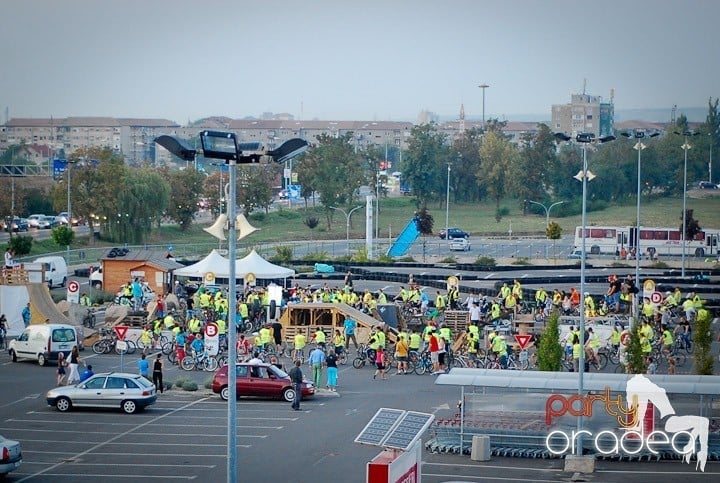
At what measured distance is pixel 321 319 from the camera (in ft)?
136

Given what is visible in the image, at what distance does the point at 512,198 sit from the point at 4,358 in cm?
10167

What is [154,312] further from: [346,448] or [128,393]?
[346,448]

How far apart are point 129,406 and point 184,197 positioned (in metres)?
73.6

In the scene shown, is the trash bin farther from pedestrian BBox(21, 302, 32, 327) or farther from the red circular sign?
pedestrian BBox(21, 302, 32, 327)

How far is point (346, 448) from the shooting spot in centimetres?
2509

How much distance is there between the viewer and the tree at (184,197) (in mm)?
100688

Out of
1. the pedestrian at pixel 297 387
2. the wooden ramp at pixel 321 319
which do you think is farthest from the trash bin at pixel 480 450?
the wooden ramp at pixel 321 319

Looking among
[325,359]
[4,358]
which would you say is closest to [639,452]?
[325,359]

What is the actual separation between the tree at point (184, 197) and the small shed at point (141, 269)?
147 ft

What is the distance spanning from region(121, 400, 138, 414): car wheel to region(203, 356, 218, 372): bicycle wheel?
710 cm

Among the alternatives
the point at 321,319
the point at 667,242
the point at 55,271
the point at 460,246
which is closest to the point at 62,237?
the point at 55,271

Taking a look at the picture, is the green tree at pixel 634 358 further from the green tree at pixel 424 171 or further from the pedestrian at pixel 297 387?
the green tree at pixel 424 171

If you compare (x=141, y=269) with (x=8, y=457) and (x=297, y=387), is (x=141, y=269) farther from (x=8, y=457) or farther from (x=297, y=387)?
(x=8, y=457)

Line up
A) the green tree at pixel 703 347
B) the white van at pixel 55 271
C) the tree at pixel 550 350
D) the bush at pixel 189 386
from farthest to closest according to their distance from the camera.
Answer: the white van at pixel 55 271
the bush at pixel 189 386
the tree at pixel 550 350
the green tree at pixel 703 347
